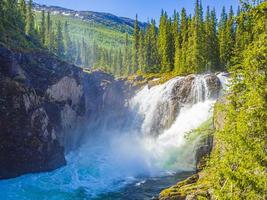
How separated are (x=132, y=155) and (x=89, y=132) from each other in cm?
1830

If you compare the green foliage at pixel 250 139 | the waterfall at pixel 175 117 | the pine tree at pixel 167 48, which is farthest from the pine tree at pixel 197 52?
the green foliage at pixel 250 139

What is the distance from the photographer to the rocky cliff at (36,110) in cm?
4103

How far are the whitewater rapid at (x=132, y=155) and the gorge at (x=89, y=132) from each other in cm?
10

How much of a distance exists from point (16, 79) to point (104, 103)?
31.8 m

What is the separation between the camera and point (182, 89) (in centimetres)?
5556

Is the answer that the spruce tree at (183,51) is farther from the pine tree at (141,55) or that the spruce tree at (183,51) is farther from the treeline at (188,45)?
the pine tree at (141,55)

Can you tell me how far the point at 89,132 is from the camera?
69000 millimetres

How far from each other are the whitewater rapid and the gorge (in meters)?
0.10

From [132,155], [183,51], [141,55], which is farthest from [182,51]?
[132,155]

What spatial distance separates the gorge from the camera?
1560 inches

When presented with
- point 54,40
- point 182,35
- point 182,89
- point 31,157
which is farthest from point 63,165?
point 54,40

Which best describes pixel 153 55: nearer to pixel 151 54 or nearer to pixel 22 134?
pixel 151 54

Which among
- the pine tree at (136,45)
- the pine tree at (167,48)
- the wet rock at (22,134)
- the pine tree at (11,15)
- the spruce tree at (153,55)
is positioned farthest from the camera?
the pine tree at (136,45)

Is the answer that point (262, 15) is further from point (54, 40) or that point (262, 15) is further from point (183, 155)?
point (54, 40)
